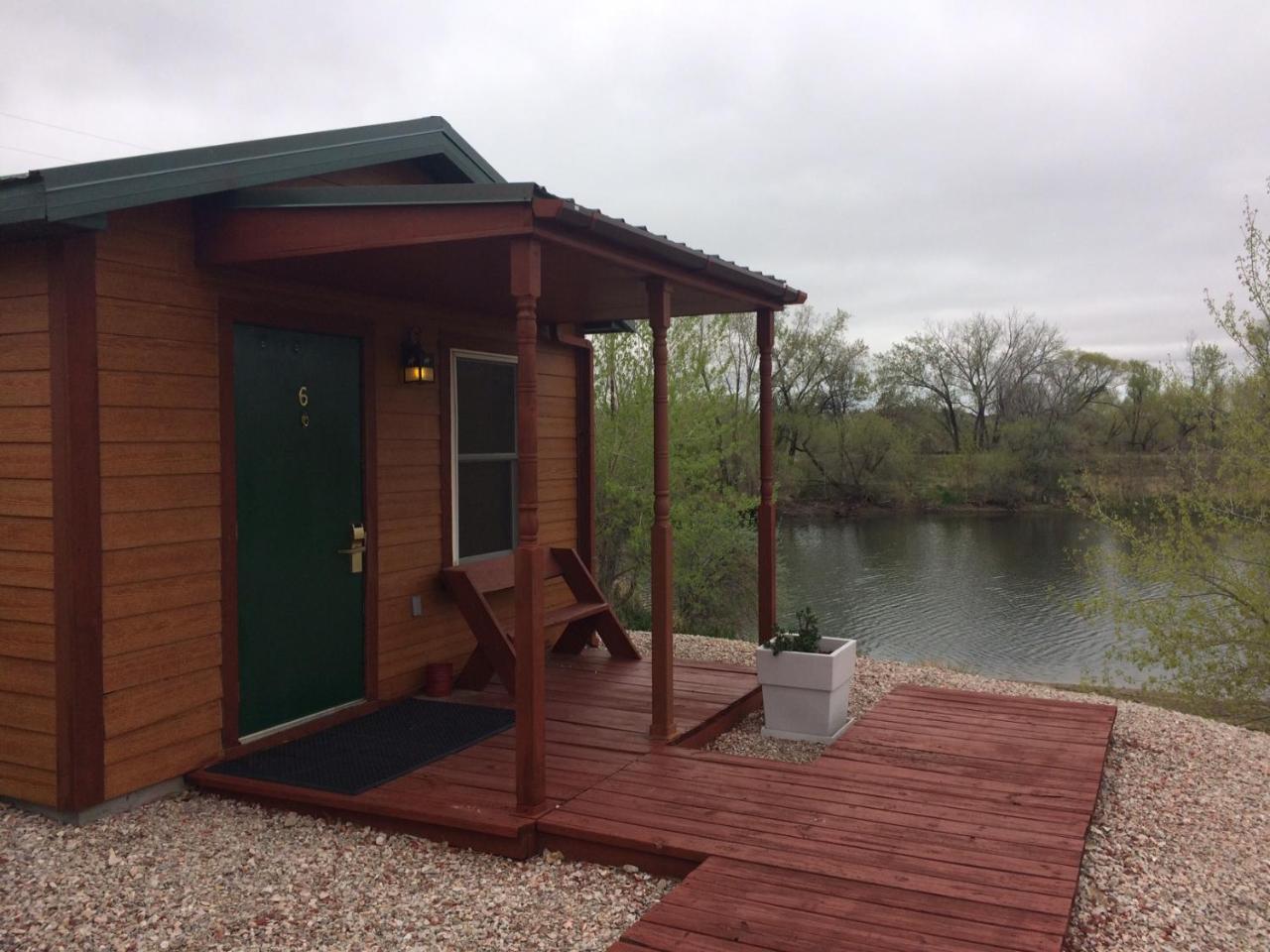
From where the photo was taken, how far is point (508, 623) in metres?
5.74

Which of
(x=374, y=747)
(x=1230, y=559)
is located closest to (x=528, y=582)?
(x=374, y=747)

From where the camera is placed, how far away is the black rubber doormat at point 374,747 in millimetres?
3660

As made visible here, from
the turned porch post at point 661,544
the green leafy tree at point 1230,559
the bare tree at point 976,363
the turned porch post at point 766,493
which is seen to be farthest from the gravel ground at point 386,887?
the bare tree at point 976,363

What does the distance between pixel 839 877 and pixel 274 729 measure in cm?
262

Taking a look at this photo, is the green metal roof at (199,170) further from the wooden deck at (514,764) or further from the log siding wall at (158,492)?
the wooden deck at (514,764)

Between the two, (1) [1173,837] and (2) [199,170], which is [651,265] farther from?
(1) [1173,837]

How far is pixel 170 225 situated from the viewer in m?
3.65

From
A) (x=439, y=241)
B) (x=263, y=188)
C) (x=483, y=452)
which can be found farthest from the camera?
(x=483, y=452)

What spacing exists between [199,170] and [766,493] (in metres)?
3.36

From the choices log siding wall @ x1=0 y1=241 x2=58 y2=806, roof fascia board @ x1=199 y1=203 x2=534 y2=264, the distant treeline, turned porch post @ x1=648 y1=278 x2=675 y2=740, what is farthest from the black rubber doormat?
the distant treeline

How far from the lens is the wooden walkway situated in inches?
97.2

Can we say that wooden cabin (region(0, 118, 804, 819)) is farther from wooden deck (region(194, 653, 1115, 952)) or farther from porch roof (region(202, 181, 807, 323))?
wooden deck (region(194, 653, 1115, 952))

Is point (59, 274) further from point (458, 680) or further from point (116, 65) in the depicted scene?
point (116, 65)

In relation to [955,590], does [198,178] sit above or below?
above
